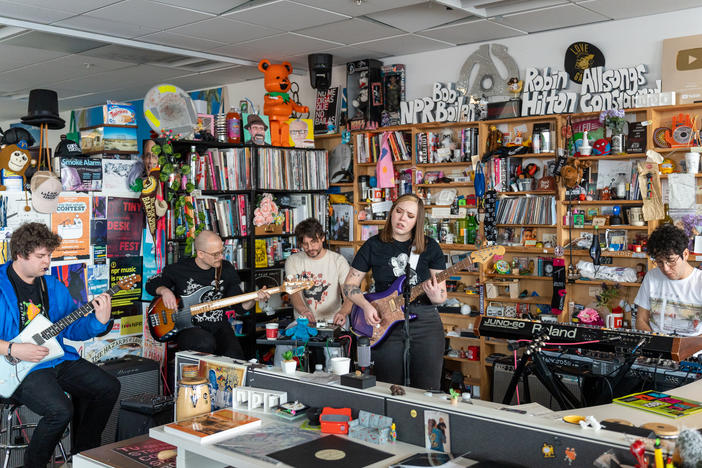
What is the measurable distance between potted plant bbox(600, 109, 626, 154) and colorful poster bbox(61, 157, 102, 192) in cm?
393

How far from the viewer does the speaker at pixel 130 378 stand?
4492 mm

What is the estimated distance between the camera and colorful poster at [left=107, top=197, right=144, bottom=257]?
5.31 m

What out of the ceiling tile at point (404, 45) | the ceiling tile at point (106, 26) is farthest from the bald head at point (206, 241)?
the ceiling tile at point (404, 45)

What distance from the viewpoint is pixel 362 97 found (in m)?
6.70

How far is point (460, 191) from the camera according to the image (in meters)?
6.32

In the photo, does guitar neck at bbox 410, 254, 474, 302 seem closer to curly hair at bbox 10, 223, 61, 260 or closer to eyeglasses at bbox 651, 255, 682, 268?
eyeglasses at bbox 651, 255, 682, 268

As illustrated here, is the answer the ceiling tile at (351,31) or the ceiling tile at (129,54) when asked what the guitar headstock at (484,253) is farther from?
the ceiling tile at (129,54)

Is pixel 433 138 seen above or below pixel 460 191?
above

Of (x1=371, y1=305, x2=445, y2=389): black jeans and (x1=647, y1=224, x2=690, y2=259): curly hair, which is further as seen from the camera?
(x1=647, y1=224, x2=690, y2=259): curly hair

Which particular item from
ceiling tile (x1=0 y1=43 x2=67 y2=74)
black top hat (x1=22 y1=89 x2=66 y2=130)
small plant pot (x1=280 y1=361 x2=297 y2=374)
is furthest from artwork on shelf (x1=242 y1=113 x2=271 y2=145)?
small plant pot (x1=280 y1=361 x2=297 y2=374)

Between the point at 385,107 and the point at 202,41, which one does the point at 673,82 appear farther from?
the point at 202,41

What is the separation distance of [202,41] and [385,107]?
71.4 inches

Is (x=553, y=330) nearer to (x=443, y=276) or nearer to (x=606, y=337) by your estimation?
(x=606, y=337)

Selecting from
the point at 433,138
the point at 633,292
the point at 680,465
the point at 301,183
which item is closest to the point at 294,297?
the point at 301,183
